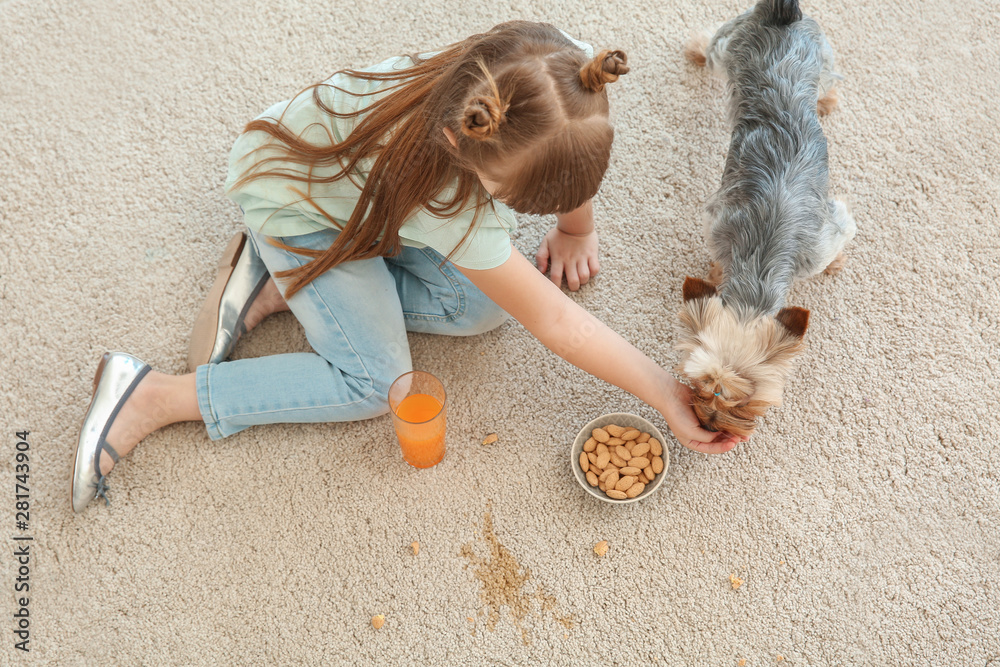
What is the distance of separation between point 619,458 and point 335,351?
52 centimetres

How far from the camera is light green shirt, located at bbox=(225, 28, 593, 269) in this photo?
3.22 feet

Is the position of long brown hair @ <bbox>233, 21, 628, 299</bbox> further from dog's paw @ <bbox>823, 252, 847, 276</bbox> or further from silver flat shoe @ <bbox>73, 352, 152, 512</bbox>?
dog's paw @ <bbox>823, 252, 847, 276</bbox>

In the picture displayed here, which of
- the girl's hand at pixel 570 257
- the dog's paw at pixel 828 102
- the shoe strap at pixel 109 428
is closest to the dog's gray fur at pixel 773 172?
the dog's paw at pixel 828 102

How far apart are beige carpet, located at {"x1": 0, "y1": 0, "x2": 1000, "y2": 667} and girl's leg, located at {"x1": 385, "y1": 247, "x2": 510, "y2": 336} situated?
67mm

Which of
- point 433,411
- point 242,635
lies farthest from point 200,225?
point 242,635

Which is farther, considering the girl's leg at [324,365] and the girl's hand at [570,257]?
the girl's hand at [570,257]

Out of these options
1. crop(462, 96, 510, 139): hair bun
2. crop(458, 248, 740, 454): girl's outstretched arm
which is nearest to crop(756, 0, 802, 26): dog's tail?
crop(458, 248, 740, 454): girl's outstretched arm

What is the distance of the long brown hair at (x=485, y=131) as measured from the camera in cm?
79

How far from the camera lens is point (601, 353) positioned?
112cm

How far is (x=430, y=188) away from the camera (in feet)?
3.06

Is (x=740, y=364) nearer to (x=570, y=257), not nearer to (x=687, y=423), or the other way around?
(x=687, y=423)

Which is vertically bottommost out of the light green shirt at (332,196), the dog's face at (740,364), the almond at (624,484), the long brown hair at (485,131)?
the almond at (624,484)

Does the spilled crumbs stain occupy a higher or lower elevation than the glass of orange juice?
lower

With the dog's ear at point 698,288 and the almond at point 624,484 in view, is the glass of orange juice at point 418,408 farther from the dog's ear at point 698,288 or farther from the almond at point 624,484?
the dog's ear at point 698,288
